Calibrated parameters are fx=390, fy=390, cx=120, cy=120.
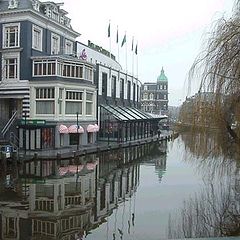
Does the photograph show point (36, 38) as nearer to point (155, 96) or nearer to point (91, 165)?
point (91, 165)

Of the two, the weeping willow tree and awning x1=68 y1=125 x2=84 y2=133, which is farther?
awning x1=68 y1=125 x2=84 y2=133

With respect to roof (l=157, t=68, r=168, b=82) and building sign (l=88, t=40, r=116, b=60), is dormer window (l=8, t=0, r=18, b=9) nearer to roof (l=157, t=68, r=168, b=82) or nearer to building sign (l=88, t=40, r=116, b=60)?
building sign (l=88, t=40, r=116, b=60)

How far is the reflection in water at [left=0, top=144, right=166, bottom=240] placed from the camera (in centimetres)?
1712

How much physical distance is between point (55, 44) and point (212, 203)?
124 ft

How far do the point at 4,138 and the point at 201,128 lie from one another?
99.0ft

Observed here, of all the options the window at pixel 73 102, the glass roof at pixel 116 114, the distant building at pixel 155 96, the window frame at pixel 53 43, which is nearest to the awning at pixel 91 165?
the window at pixel 73 102

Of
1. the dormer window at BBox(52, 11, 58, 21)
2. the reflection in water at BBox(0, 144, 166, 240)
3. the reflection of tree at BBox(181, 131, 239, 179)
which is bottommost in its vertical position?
the reflection in water at BBox(0, 144, 166, 240)

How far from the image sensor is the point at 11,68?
46812 mm

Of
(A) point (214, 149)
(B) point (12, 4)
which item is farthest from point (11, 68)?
(A) point (214, 149)

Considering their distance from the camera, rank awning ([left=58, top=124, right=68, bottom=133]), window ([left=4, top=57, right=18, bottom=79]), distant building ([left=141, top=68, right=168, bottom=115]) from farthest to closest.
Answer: distant building ([left=141, top=68, right=168, bottom=115])
window ([left=4, top=57, right=18, bottom=79])
awning ([left=58, top=124, right=68, bottom=133])

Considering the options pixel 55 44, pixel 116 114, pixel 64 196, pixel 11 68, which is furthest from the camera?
pixel 116 114

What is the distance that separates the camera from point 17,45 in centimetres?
4578

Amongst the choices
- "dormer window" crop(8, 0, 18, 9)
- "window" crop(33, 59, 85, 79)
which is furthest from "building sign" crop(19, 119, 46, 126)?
"dormer window" crop(8, 0, 18, 9)

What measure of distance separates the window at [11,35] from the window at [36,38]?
1.79 m
